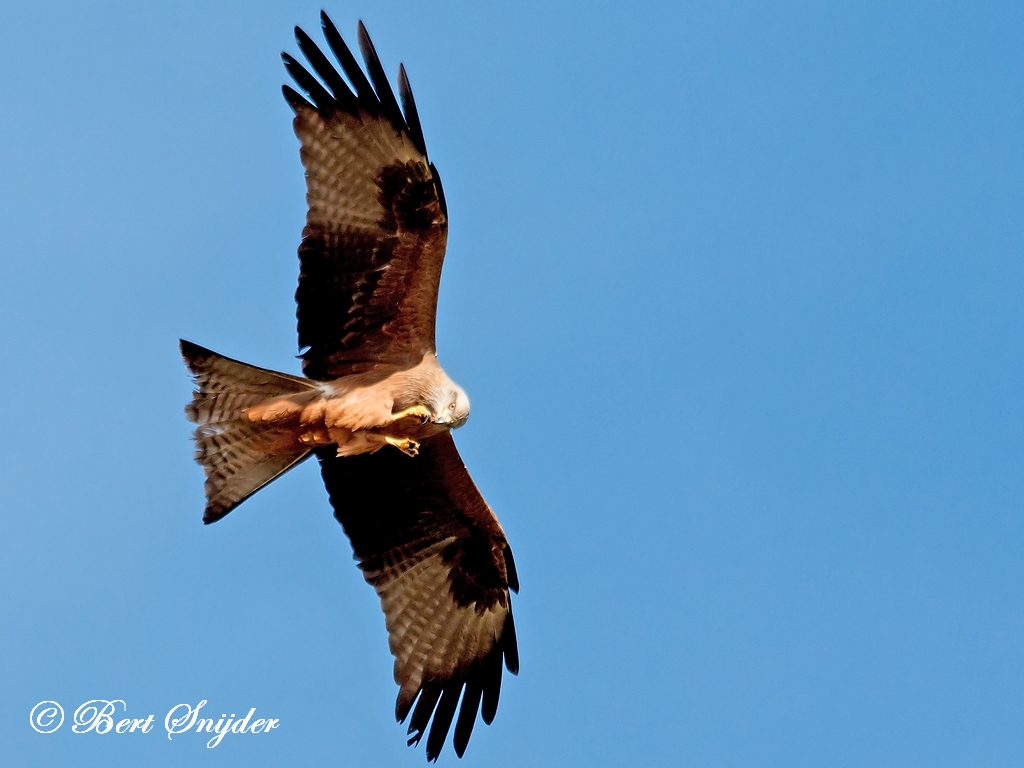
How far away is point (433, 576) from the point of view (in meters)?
10.5

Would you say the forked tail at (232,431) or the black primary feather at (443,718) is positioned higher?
the forked tail at (232,431)

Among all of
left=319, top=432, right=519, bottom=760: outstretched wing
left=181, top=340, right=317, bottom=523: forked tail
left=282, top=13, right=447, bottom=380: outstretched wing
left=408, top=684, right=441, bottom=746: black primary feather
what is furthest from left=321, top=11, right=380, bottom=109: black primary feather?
left=408, top=684, right=441, bottom=746: black primary feather

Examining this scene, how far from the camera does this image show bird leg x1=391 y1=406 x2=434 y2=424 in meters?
9.25

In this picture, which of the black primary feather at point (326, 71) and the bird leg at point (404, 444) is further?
the bird leg at point (404, 444)

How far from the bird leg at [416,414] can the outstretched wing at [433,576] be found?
81cm

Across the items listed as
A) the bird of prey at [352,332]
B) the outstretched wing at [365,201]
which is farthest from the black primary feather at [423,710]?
the outstretched wing at [365,201]

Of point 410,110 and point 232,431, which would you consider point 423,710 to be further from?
point 410,110

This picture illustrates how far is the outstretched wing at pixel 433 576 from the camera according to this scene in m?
10.2

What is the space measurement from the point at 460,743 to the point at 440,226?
3.70m

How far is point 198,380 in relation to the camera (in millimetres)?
9391

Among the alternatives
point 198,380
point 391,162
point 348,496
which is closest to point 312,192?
point 391,162

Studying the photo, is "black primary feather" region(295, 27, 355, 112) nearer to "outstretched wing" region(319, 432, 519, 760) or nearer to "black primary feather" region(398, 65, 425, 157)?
"black primary feather" region(398, 65, 425, 157)

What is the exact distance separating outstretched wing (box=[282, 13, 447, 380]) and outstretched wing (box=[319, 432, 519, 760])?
1271 millimetres

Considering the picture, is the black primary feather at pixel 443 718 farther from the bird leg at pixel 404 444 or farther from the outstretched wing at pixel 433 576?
the bird leg at pixel 404 444
